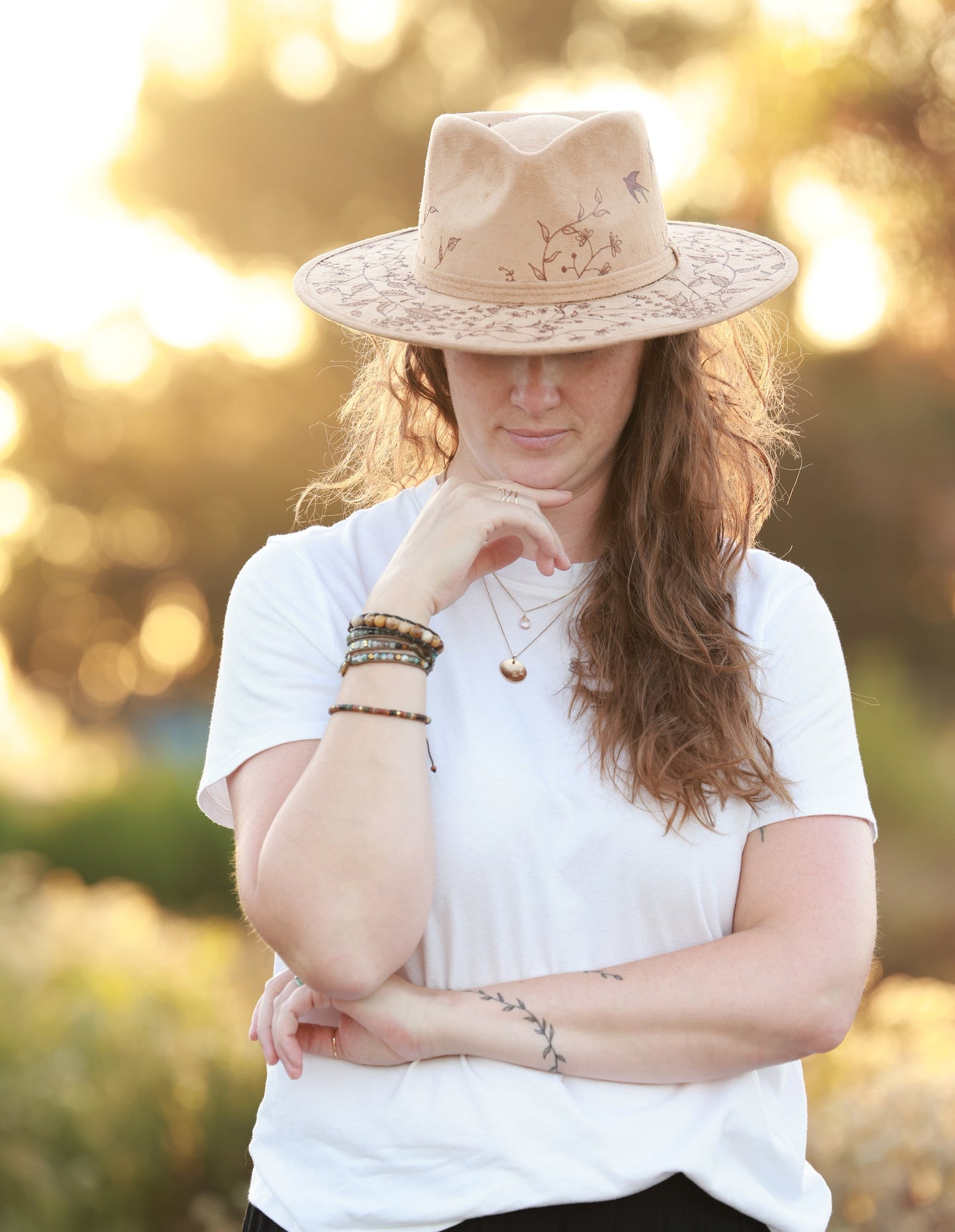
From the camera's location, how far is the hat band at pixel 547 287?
5.95ft

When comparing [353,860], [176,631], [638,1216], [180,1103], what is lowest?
[176,631]

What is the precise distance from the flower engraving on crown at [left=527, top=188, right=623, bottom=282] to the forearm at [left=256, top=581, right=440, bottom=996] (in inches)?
25.1

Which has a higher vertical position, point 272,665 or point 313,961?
point 272,665

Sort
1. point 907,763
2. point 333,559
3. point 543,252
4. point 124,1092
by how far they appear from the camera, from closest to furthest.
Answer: point 543,252 < point 333,559 < point 124,1092 < point 907,763

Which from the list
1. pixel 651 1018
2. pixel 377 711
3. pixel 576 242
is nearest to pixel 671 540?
pixel 576 242

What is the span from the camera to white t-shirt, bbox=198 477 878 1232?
1.64 meters

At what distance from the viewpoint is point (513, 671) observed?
1.85 metres

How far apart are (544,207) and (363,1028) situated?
109 cm

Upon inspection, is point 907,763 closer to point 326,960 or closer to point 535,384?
point 535,384

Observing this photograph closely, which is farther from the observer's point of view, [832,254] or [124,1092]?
[832,254]

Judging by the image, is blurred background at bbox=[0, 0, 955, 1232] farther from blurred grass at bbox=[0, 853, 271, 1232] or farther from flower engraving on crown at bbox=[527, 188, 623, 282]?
flower engraving on crown at bbox=[527, 188, 623, 282]

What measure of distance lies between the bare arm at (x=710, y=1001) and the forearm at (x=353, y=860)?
0.13 metres

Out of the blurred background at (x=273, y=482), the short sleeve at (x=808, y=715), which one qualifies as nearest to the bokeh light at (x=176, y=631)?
the blurred background at (x=273, y=482)

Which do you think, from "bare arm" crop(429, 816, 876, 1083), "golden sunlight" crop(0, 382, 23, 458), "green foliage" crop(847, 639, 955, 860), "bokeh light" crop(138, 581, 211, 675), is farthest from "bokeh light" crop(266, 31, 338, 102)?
"bare arm" crop(429, 816, 876, 1083)
